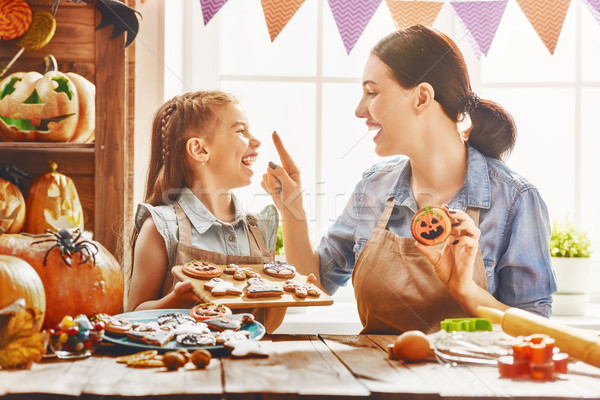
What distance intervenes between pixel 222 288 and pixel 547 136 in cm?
162

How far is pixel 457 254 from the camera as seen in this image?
Answer: 1392 mm

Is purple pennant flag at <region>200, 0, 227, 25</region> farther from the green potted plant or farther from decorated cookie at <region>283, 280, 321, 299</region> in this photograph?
the green potted plant

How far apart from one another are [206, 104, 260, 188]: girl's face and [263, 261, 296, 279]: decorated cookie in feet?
0.93

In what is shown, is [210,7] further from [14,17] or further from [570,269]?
[570,269]

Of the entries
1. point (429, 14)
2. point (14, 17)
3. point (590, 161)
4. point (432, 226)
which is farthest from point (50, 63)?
point (590, 161)

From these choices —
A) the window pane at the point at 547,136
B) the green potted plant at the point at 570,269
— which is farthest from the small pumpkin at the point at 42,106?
the green potted plant at the point at 570,269

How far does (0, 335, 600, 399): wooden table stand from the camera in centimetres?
78

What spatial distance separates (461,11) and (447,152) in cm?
59

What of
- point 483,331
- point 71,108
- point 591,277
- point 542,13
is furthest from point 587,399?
point 591,277

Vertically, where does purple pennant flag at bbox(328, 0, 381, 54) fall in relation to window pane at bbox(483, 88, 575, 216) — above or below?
above

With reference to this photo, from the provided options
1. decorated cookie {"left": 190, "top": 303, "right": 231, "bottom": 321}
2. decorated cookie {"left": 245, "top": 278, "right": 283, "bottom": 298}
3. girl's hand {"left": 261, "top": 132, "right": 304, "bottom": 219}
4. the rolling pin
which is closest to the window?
girl's hand {"left": 261, "top": 132, "right": 304, "bottom": 219}

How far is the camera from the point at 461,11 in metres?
1.97

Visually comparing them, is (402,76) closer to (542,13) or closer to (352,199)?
(352,199)

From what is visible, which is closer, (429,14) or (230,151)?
(230,151)
